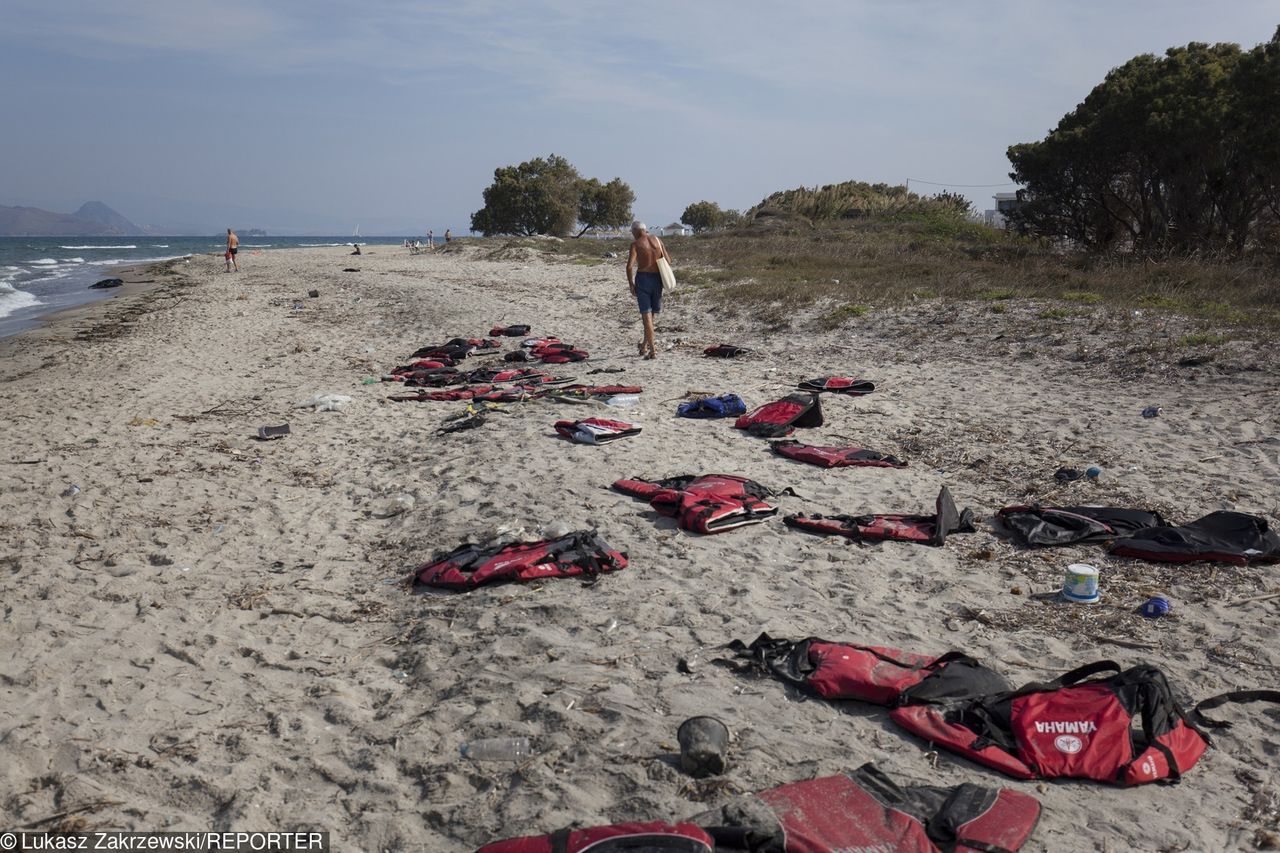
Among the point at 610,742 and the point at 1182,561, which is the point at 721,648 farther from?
the point at 1182,561

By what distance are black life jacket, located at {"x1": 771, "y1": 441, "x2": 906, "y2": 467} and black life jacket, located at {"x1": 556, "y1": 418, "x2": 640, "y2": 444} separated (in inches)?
53.0

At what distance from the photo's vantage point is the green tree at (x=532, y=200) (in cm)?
5622

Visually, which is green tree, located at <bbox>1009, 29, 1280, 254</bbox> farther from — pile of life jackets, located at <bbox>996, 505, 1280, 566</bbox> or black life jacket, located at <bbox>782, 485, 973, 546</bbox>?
black life jacket, located at <bbox>782, 485, 973, 546</bbox>

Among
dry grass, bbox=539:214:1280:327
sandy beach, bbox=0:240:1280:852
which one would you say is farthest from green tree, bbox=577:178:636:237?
sandy beach, bbox=0:240:1280:852

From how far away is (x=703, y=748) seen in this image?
303cm

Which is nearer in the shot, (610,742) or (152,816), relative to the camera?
(152,816)

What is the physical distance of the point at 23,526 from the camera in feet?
18.7

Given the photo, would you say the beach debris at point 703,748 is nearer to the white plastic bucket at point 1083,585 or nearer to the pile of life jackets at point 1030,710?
the pile of life jackets at point 1030,710

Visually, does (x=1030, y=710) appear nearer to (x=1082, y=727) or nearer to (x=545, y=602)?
(x=1082, y=727)

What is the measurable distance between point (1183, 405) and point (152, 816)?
854 centimetres

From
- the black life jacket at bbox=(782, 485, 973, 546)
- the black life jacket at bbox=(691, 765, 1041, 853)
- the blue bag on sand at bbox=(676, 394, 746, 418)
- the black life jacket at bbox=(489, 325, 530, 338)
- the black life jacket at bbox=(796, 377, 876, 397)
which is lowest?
the black life jacket at bbox=(691, 765, 1041, 853)

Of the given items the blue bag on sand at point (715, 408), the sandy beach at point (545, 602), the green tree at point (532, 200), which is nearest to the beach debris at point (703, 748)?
the sandy beach at point (545, 602)

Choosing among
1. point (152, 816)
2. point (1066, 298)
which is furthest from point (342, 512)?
point (1066, 298)

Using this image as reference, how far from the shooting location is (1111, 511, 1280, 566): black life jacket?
4.66 meters
